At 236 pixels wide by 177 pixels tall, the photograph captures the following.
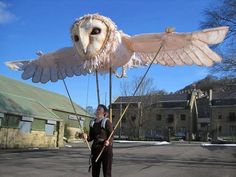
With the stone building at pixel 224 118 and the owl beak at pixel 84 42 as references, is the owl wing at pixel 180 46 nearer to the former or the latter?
the owl beak at pixel 84 42

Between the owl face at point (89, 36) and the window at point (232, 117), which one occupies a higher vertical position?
the window at point (232, 117)

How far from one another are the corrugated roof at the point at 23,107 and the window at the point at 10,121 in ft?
1.30

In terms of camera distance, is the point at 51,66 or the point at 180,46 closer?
the point at 180,46

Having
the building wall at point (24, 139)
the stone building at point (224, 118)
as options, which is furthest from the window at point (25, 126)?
the stone building at point (224, 118)

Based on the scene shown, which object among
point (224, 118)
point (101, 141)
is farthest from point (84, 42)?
point (224, 118)

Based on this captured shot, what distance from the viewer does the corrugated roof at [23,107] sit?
31766 millimetres

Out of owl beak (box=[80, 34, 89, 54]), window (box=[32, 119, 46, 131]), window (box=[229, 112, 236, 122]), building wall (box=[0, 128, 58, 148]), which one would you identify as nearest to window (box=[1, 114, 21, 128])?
building wall (box=[0, 128, 58, 148])

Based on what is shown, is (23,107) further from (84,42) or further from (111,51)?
(84,42)

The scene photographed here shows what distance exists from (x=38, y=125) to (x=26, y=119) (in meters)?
2.17

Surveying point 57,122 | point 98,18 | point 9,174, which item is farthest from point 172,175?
point 57,122

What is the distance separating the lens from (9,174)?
43.2ft

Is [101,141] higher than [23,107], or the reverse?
[23,107]

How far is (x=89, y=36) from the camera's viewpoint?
20.8ft

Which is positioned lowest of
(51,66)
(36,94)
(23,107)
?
(51,66)
